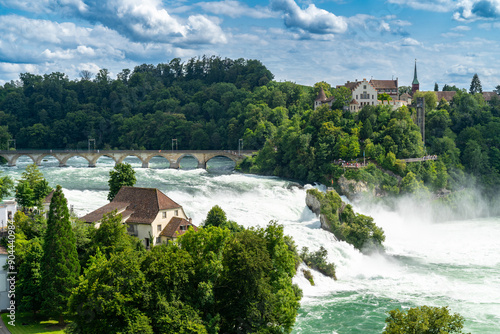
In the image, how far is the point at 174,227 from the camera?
35.5 meters

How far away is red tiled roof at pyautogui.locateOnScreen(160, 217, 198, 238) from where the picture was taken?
3488 cm

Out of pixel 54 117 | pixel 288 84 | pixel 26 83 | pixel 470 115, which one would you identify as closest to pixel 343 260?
pixel 470 115

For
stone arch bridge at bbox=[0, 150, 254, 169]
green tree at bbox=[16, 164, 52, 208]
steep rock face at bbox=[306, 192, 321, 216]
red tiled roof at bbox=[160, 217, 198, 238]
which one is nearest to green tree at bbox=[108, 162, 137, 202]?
green tree at bbox=[16, 164, 52, 208]

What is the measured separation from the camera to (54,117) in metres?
150

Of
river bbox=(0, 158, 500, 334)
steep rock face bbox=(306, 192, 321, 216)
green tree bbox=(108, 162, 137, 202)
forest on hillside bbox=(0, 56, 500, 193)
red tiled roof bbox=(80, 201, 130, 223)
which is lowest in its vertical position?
river bbox=(0, 158, 500, 334)

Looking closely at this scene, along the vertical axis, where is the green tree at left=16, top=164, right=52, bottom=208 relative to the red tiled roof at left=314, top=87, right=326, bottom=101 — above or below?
below

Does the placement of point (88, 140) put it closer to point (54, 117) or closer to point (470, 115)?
point (54, 117)

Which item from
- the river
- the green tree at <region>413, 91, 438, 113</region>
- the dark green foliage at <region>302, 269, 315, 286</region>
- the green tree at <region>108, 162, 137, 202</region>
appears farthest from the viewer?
the green tree at <region>413, 91, 438, 113</region>

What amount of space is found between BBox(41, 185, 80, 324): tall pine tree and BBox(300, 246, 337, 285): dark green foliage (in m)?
18.4

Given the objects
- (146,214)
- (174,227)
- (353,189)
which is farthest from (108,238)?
(353,189)

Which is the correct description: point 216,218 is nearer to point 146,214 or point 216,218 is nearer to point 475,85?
point 146,214

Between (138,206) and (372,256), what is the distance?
2075 centimetres

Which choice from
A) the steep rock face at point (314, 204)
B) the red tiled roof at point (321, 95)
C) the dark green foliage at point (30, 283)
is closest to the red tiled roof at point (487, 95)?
the red tiled roof at point (321, 95)

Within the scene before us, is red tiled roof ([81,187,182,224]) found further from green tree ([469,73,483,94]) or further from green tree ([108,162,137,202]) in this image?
green tree ([469,73,483,94])
